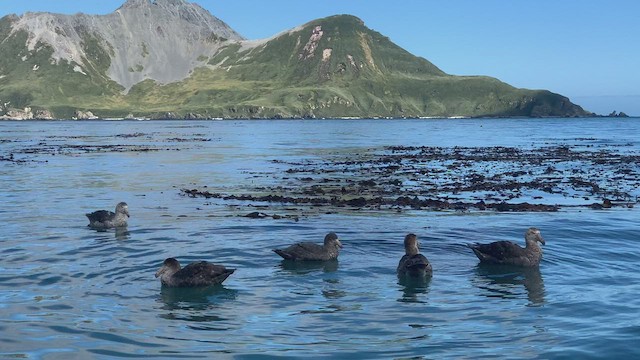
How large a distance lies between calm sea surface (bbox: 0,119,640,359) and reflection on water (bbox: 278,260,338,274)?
13 cm

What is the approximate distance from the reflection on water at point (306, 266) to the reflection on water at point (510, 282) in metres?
4.33

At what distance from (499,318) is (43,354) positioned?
9.43 metres

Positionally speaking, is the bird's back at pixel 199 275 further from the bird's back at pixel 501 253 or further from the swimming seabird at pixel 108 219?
the swimming seabird at pixel 108 219

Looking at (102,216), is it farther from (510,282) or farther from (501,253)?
(510,282)

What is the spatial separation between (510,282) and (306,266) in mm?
5974

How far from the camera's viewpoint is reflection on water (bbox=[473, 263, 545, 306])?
17.1m

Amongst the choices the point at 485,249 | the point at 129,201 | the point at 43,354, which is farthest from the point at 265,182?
the point at 43,354

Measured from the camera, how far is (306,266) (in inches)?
805

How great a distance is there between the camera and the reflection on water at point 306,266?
65.6ft

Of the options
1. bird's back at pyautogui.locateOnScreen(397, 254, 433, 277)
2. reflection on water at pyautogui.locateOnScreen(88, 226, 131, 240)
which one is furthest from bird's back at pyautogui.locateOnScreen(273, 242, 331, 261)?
reflection on water at pyautogui.locateOnScreen(88, 226, 131, 240)

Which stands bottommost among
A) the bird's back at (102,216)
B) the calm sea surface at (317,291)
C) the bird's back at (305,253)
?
the calm sea surface at (317,291)

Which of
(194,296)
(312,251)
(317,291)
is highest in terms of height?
(312,251)

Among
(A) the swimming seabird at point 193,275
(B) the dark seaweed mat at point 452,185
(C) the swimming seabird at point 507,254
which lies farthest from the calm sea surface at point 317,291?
(B) the dark seaweed mat at point 452,185

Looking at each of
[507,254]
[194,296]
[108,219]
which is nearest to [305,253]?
[194,296]
